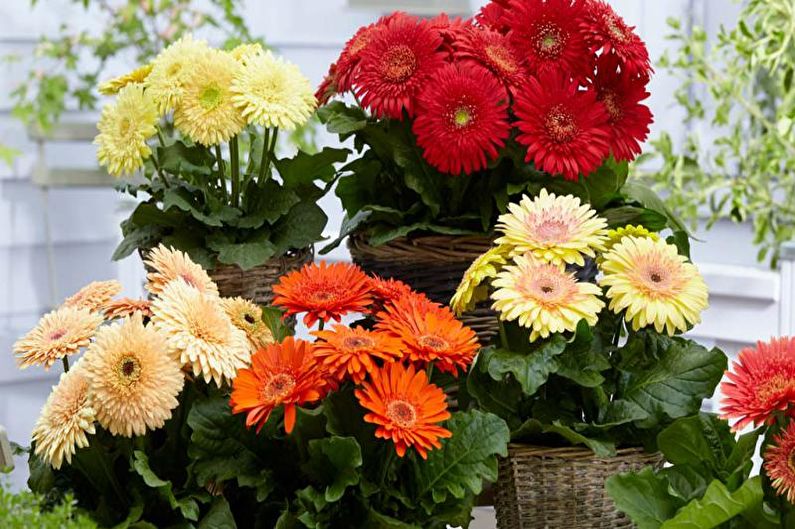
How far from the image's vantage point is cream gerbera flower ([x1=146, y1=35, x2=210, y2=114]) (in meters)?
1.05

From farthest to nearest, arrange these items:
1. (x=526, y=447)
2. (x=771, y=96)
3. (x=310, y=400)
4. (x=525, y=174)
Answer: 1. (x=771, y=96)
2. (x=525, y=174)
3. (x=526, y=447)
4. (x=310, y=400)

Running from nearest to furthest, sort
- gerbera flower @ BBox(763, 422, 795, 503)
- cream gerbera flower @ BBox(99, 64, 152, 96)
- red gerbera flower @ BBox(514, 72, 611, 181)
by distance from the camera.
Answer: gerbera flower @ BBox(763, 422, 795, 503)
red gerbera flower @ BBox(514, 72, 611, 181)
cream gerbera flower @ BBox(99, 64, 152, 96)

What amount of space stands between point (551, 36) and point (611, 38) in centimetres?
6

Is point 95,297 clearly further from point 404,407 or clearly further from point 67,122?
point 67,122

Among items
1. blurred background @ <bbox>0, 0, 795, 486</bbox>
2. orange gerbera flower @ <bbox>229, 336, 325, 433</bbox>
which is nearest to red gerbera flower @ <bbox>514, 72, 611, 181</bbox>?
orange gerbera flower @ <bbox>229, 336, 325, 433</bbox>

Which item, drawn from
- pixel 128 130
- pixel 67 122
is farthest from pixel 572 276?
pixel 67 122

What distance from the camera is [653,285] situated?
0.86 m

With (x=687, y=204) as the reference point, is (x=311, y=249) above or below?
above

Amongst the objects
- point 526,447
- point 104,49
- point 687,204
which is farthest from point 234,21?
point 526,447

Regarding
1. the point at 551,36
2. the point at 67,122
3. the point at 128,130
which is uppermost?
the point at 551,36

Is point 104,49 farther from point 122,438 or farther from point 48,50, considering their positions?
point 122,438

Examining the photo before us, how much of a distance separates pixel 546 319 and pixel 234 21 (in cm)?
212

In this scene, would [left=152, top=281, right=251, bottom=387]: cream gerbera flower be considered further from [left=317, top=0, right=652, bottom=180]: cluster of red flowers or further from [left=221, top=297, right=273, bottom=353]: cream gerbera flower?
[left=317, top=0, right=652, bottom=180]: cluster of red flowers

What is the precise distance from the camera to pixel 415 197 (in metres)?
1.09
